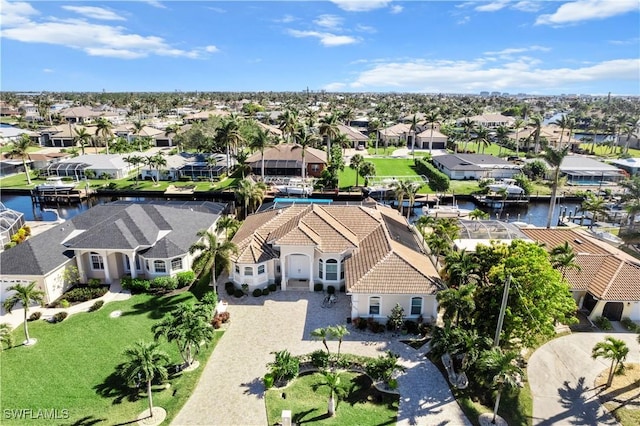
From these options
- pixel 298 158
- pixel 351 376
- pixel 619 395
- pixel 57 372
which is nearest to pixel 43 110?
pixel 298 158

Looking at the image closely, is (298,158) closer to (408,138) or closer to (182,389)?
(408,138)

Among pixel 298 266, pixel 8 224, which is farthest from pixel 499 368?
pixel 8 224

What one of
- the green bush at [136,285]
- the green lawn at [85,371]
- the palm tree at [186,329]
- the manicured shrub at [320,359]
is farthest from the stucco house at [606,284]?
the green bush at [136,285]

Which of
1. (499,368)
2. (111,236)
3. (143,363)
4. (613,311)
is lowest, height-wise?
(613,311)

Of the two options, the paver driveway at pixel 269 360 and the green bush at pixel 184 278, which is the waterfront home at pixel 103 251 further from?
the paver driveway at pixel 269 360

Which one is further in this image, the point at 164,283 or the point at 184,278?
the point at 184,278

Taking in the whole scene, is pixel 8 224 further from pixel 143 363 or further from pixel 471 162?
pixel 471 162

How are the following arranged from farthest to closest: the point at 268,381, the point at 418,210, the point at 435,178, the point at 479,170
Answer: the point at 479,170, the point at 435,178, the point at 418,210, the point at 268,381

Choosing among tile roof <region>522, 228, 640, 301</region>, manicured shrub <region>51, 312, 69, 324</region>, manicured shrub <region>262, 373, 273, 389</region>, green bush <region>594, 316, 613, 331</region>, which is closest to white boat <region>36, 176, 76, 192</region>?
manicured shrub <region>51, 312, 69, 324</region>
